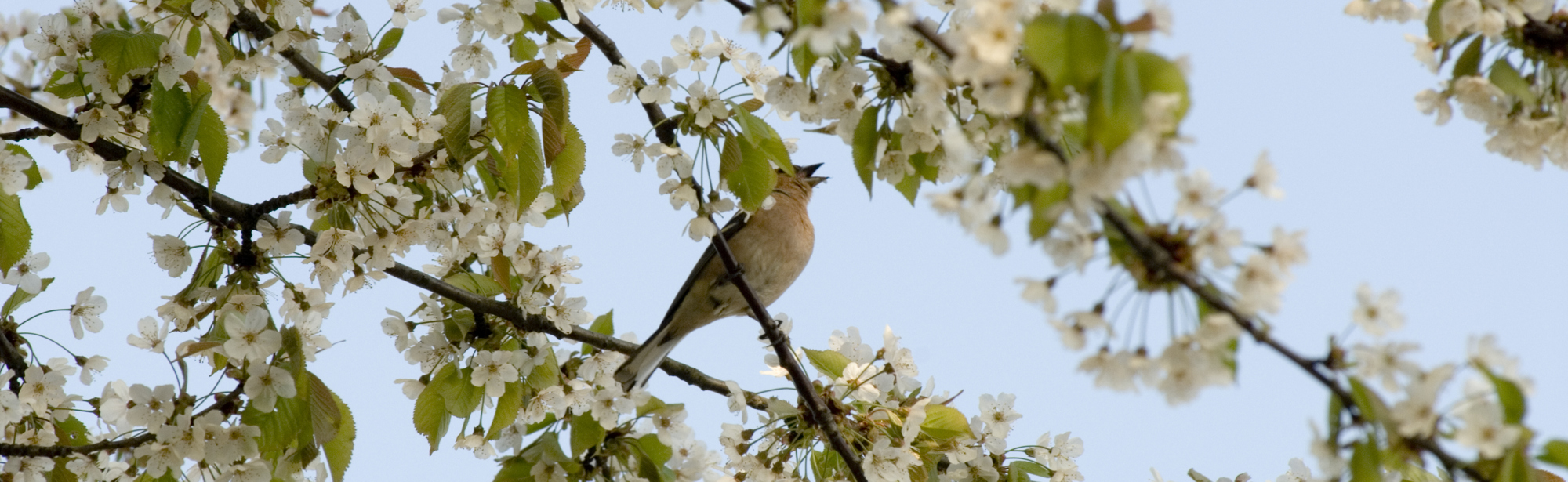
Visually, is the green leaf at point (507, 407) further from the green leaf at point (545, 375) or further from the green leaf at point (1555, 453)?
the green leaf at point (1555, 453)

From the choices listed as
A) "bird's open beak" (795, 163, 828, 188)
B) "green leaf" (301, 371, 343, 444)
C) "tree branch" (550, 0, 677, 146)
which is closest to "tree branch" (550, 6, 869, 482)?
"tree branch" (550, 0, 677, 146)

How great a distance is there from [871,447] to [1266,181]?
246cm

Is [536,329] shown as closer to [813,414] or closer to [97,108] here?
[813,414]

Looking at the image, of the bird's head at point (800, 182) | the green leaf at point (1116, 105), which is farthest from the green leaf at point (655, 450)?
the green leaf at point (1116, 105)

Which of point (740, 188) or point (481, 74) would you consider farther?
point (481, 74)

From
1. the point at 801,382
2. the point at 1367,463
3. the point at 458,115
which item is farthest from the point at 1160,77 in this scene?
the point at 801,382

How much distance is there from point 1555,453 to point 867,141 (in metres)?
1.79

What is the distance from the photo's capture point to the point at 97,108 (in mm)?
3721

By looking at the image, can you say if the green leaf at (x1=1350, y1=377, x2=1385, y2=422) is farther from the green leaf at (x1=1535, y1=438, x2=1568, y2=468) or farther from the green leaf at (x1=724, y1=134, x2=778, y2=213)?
the green leaf at (x1=724, y1=134, x2=778, y2=213)

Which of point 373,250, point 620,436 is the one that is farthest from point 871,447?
point 373,250

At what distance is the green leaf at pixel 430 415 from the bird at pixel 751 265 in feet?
5.91

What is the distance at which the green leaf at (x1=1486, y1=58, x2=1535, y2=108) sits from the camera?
2.79 metres

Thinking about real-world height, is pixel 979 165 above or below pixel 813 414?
below

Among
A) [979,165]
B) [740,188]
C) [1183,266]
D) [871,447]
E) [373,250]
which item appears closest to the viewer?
[1183,266]
